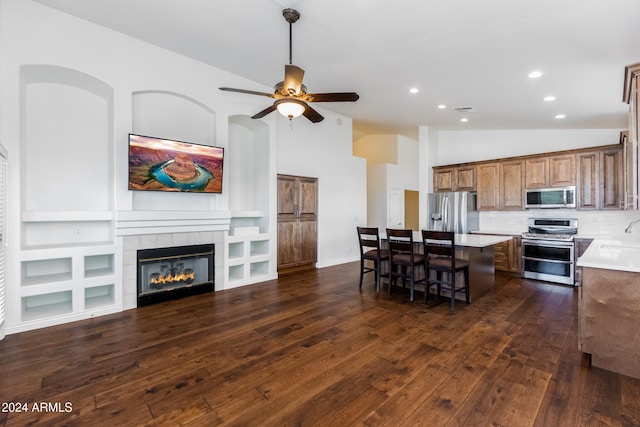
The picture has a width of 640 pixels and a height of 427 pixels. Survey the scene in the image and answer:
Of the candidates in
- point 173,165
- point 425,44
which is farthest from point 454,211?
point 173,165

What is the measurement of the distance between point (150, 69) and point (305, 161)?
3058mm

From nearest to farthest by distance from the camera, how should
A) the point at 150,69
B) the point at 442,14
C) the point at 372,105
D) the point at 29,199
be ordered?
the point at 442,14 → the point at 29,199 → the point at 150,69 → the point at 372,105

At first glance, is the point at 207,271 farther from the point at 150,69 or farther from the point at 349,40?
the point at 349,40

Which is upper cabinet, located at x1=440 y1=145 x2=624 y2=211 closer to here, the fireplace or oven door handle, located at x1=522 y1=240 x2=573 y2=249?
oven door handle, located at x1=522 y1=240 x2=573 y2=249

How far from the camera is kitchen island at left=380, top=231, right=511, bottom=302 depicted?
4105 mm

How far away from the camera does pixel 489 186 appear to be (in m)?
6.39

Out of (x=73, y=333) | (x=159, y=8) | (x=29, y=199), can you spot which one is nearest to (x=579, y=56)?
(x=159, y=8)

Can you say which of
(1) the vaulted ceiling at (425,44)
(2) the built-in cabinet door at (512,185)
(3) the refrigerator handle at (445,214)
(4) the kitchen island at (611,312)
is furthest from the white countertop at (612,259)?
(3) the refrigerator handle at (445,214)

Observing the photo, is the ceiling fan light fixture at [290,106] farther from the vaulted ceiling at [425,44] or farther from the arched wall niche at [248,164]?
the arched wall niche at [248,164]

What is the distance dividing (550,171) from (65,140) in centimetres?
780

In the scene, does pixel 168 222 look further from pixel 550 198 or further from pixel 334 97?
pixel 550 198

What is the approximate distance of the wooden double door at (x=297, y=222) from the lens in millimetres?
5832

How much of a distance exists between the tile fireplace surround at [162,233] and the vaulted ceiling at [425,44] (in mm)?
2339

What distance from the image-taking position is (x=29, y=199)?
3588 mm
